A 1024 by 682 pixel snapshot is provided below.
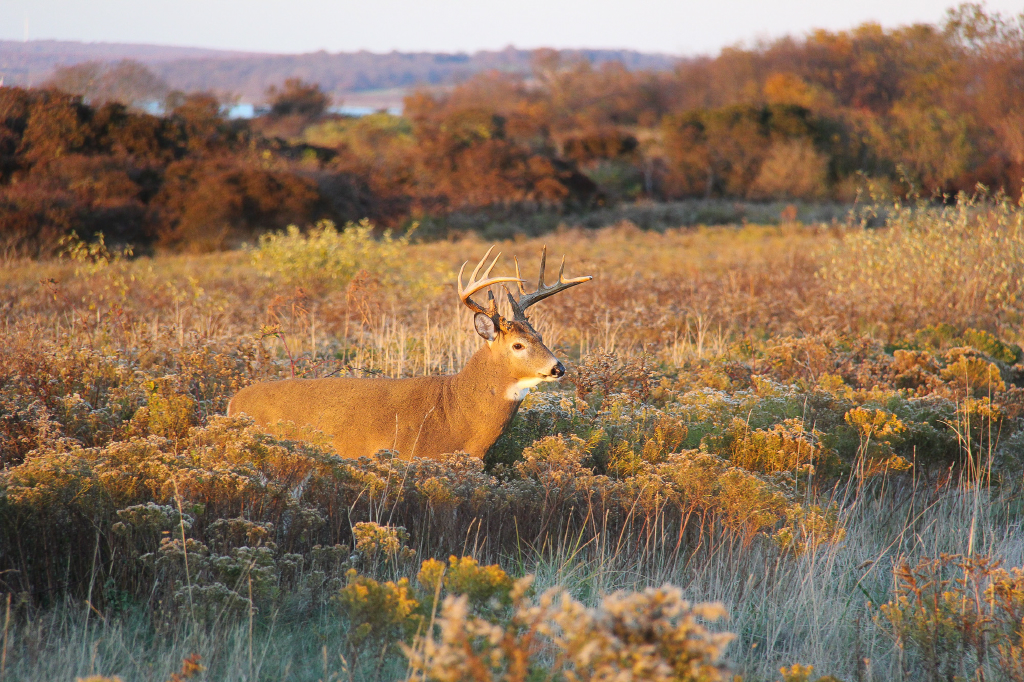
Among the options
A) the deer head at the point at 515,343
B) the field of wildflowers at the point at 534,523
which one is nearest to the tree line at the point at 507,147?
the field of wildflowers at the point at 534,523

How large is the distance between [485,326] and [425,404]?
0.63 meters

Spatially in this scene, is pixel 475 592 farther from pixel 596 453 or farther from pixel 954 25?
pixel 954 25

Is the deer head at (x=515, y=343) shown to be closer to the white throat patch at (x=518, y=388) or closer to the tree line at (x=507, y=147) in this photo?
the white throat patch at (x=518, y=388)

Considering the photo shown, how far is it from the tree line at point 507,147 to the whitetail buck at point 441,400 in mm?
8692

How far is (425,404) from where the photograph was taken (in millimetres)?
4887

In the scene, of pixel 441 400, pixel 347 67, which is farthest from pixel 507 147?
pixel 347 67

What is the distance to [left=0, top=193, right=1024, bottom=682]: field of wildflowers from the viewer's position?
109 inches

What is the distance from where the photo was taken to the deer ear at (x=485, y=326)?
465cm

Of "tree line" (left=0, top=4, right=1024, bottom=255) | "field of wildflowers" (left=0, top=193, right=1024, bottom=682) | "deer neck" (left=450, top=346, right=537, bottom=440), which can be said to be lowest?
"field of wildflowers" (left=0, top=193, right=1024, bottom=682)

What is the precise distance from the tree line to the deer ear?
8720mm

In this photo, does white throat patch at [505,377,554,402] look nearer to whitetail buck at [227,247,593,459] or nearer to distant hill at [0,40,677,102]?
whitetail buck at [227,247,593,459]

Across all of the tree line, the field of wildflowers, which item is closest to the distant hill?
the tree line

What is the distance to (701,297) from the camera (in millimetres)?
11336

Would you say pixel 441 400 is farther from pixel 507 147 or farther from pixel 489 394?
pixel 507 147
